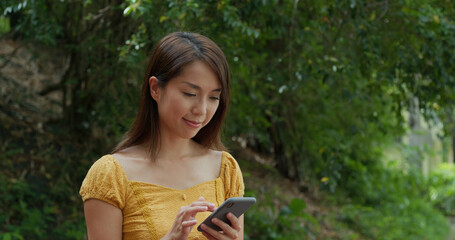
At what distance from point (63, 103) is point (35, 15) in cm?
162

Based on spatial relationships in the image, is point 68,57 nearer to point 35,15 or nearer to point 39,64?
point 39,64

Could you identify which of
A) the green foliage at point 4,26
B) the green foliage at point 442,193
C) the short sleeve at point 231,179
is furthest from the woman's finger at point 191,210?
the green foliage at point 442,193

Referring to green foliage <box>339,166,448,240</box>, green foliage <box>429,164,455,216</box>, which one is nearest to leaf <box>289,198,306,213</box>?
green foliage <box>339,166,448,240</box>

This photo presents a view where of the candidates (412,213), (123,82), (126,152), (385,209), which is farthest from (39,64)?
(412,213)

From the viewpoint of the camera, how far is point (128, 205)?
2.20 meters

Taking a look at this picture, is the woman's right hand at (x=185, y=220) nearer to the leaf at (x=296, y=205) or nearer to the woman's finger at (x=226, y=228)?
the woman's finger at (x=226, y=228)

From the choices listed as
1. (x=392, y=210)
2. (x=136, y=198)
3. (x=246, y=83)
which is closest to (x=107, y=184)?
(x=136, y=198)

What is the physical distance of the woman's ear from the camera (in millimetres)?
2266

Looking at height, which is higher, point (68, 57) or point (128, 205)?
point (68, 57)

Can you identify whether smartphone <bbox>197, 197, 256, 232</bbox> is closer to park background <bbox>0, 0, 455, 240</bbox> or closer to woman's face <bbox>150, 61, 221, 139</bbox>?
woman's face <bbox>150, 61, 221, 139</bbox>

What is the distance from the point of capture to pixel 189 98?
220 centimetres

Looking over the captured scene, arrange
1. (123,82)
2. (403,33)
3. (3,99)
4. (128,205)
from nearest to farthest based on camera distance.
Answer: (128,205) < (403,33) < (123,82) < (3,99)

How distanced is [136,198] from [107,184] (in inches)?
5.0

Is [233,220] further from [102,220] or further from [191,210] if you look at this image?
[102,220]
